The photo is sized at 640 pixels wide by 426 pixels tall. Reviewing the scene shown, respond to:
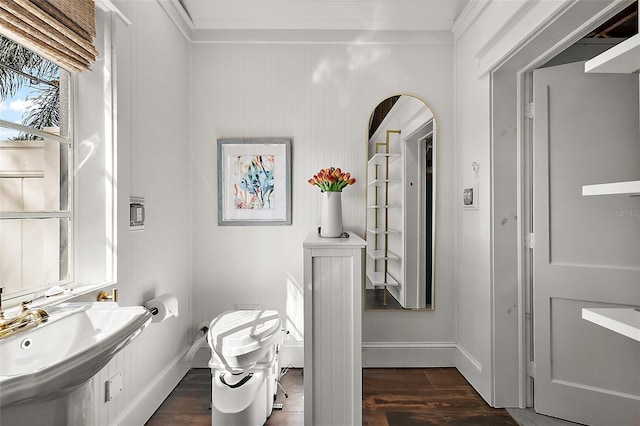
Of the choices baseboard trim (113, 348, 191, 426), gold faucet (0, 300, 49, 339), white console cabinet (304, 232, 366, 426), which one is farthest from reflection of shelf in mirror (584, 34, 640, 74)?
baseboard trim (113, 348, 191, 426)

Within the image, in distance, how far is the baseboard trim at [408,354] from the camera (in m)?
2.69

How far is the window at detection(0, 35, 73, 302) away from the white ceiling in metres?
1.29

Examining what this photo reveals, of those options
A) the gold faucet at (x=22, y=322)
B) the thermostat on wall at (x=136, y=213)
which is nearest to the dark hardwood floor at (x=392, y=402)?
the thermostat on wall at (x=136, y=213)

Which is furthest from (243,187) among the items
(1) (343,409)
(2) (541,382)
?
(2) (541,382)

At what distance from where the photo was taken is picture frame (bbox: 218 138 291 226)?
270cm

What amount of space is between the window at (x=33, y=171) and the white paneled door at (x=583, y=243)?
2.43 metres

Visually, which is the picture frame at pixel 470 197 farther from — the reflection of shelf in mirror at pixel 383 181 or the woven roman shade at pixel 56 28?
the woven roman shade at pixel 56 28

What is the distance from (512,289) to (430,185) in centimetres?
92

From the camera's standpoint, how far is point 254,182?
2.71 m

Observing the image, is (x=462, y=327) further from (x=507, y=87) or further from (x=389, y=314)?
(x=507, y=87)

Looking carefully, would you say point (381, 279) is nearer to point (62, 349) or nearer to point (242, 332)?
point (242, 332)

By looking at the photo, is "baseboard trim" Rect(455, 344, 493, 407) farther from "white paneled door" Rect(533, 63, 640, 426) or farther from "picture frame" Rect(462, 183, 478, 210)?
"picture frame" Rect(462, 183, 478, 210)

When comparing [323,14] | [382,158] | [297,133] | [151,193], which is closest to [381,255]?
[382,158]

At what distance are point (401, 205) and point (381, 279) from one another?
0.58 metres
